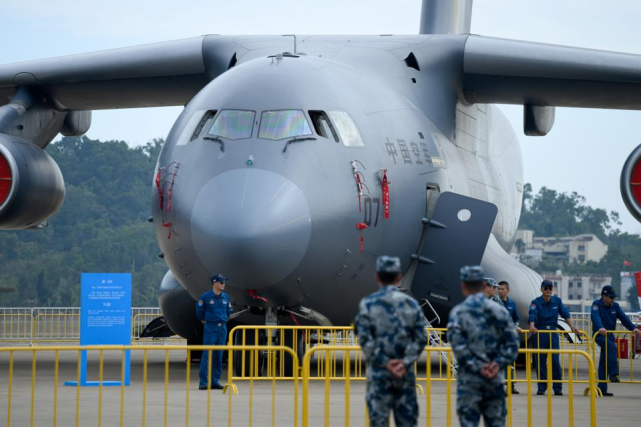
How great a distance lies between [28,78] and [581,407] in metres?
9.33

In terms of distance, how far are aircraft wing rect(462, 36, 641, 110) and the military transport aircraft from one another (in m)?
0.02

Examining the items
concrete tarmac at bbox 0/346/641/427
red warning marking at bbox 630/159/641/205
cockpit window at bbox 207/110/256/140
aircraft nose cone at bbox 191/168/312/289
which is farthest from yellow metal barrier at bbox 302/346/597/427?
red warning marking at bbox 630/159/641/205

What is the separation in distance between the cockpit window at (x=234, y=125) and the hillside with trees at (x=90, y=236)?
54127 mm

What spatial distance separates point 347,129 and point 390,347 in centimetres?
626

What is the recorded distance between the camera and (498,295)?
13406mm

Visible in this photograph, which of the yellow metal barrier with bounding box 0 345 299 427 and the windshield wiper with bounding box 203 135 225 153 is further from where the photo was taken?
the windshield wiper with bounding box 203 135 225 153

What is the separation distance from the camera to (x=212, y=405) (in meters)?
10.8

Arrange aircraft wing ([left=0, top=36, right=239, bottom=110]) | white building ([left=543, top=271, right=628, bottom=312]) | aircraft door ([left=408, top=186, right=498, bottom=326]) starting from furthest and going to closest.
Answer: white building ([left=543, top=271, right=628, bottom=312]) → aircraft wing ([left=0, top=36, right=239, bottom=110]) → aircraft door ([left=408, top=186, right=498, bottom=326])

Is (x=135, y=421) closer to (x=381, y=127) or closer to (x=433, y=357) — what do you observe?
(x=381, y=127)

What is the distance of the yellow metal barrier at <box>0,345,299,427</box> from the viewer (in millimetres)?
9453

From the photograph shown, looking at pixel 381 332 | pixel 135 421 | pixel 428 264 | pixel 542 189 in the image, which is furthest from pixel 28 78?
pixel 542 189

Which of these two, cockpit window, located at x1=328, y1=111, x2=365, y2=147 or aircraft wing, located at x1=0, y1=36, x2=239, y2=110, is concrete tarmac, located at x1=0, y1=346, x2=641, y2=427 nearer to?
cockpit window, located at x1=328, y1=111, x2=365, y2=147

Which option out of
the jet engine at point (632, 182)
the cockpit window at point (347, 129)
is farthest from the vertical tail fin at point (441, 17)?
the cockpit window at point (347, 129)

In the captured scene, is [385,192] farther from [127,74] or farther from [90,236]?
[90,236]
